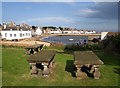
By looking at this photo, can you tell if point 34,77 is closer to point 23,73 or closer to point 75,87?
point 23,73

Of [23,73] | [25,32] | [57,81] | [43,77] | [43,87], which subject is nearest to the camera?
[43,87]

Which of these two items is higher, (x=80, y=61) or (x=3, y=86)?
(x=80, y=61)

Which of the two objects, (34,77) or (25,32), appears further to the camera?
(25,32)

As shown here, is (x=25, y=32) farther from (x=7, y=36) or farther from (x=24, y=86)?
(x=24, y=86)

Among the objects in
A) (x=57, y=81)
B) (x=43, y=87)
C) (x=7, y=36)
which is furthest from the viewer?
(x=7, y=36)

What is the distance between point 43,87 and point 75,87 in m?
1.22

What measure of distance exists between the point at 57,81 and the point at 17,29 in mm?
52444

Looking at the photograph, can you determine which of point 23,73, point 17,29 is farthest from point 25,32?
point 23,73

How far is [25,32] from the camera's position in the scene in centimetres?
6756

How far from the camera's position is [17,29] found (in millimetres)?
61031

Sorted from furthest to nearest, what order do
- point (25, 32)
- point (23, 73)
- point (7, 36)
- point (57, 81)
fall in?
1. point (25, 32)
2. point (7, 36)
3. point (23, 73)
4. point (57, 81)

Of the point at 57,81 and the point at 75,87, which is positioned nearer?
the point at 75,87

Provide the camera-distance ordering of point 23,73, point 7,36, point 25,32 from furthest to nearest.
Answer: point 25,32
point 7,36
point 23,73

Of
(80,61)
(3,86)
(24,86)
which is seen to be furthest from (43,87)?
(80,61)
